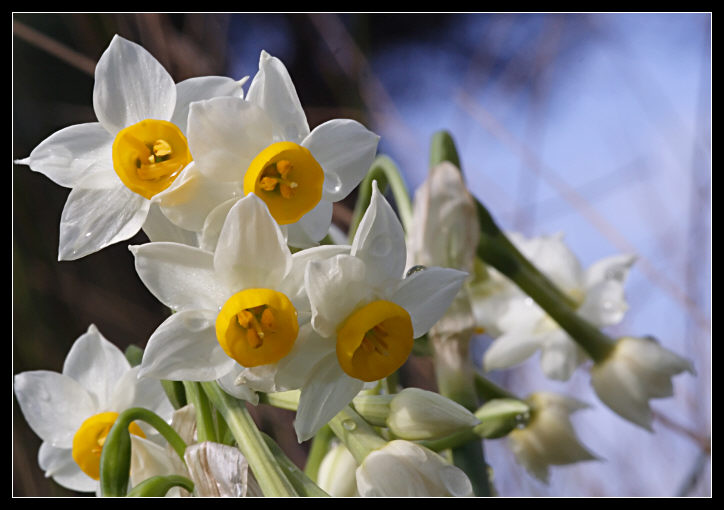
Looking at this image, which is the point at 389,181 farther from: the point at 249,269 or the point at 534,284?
the point at 249,269

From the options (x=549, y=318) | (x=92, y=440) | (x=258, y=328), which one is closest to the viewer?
(x=258, y=328)

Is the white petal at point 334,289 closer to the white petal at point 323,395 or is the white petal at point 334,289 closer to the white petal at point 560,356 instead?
the white petal at point 323,395

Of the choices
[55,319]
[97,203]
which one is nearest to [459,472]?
[97,203]

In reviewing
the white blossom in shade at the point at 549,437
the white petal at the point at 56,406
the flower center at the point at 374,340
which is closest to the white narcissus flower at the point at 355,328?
the flower center at the point at 374,340

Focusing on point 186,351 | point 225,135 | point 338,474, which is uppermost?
point 225,135

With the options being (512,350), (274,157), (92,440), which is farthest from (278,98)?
(512,350)
